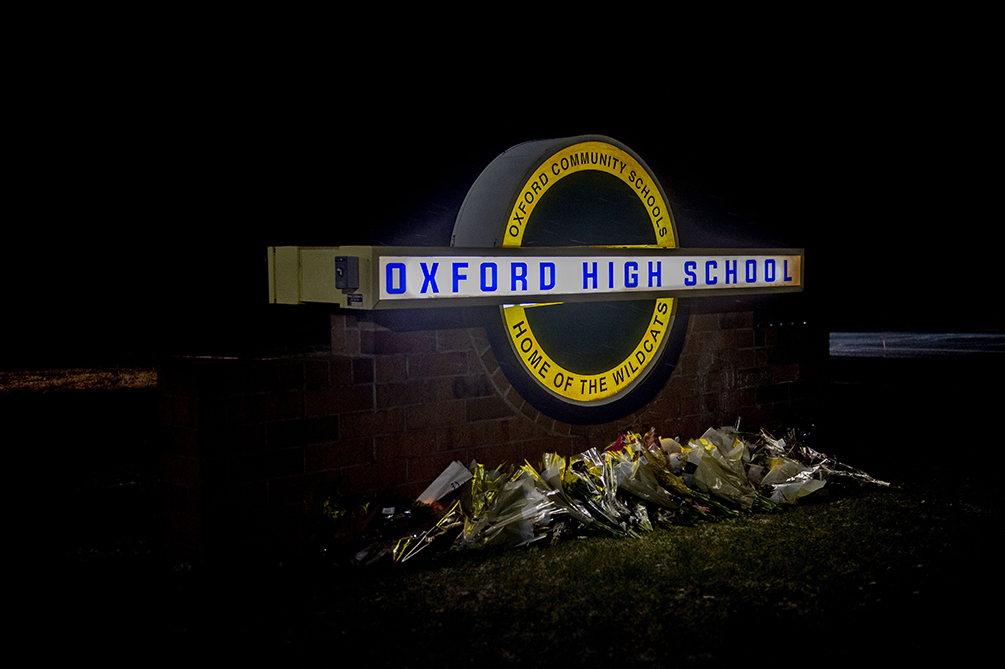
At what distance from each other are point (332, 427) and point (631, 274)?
239 cm

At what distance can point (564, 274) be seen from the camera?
6395 millimetres

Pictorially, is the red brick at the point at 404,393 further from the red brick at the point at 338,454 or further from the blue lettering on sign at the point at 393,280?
the blue lettering on sign at the point at 393,280

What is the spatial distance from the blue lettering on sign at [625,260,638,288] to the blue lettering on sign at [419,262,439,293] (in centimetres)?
160

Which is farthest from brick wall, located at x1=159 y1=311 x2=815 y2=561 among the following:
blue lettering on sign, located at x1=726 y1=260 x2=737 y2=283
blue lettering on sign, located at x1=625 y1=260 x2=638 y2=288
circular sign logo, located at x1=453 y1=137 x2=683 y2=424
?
blue lettering on sign, located at x1=625 y1=260 x2=638 y2=288

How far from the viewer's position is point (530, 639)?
4.41 meters

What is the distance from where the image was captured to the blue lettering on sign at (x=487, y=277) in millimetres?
5996

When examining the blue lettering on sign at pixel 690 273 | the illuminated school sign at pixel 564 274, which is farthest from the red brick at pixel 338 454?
the blue lettering on sign at pixel 690 273

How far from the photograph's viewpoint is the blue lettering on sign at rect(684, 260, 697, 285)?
7.16 metres

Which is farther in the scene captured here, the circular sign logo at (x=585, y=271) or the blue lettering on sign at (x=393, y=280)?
the circular sign logo at (x=585, y=271)

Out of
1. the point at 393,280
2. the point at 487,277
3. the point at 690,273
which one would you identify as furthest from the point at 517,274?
the point at 690,273

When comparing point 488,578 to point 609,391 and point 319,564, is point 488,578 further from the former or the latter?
point 609,391

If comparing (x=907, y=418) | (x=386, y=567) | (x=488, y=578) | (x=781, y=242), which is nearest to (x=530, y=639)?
(x=488, y=578)

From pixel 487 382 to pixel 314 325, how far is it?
61.2 feet

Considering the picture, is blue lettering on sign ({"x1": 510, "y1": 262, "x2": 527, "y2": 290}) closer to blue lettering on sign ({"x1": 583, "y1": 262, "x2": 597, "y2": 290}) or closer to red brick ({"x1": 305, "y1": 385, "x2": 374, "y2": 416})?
blue lettering on sign ({"x1": 583, "y1": 262, "x2": 597, "y2": 290})
